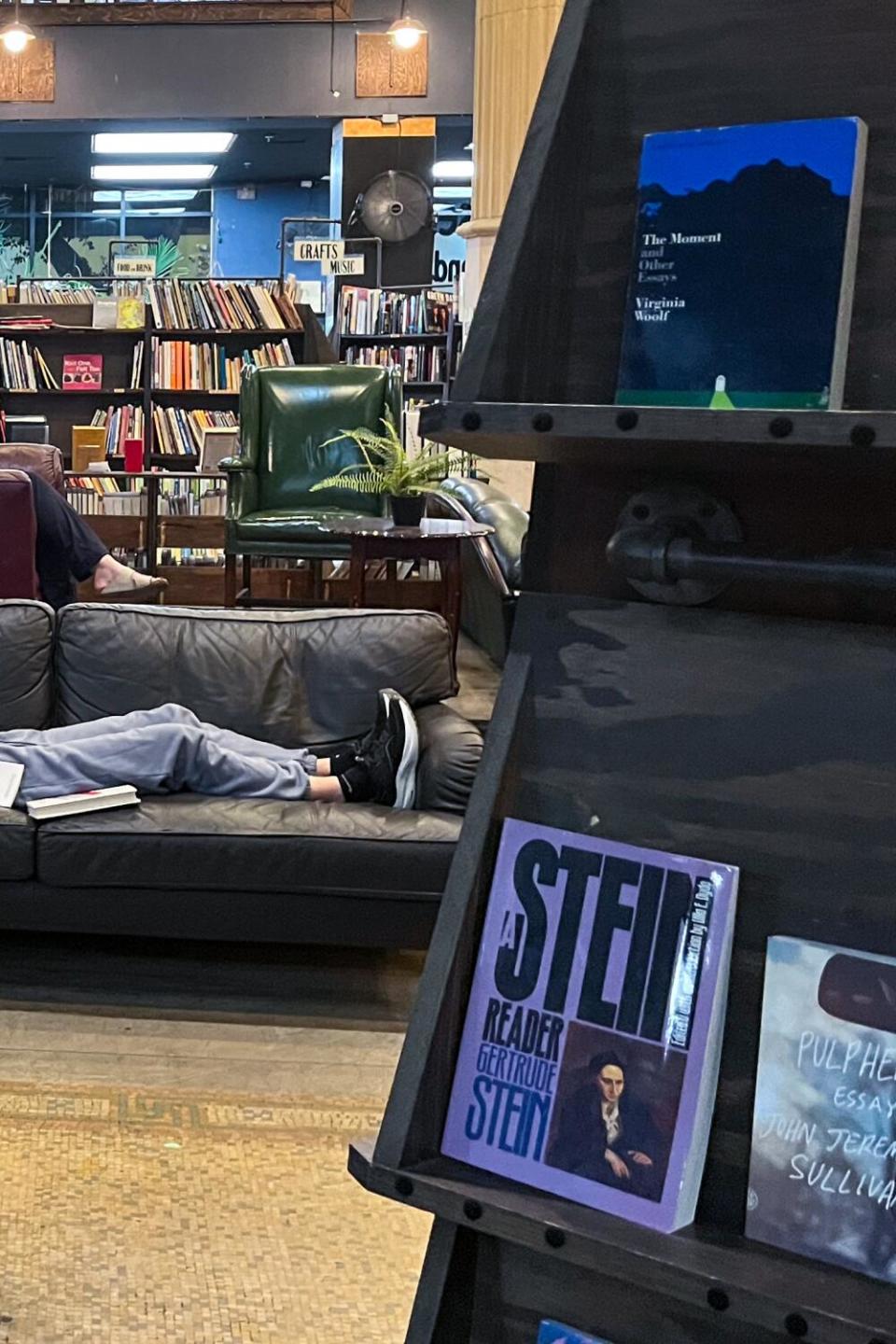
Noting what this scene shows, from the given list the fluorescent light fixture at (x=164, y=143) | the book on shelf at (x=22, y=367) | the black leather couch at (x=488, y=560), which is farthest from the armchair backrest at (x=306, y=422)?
the fluorescent light fixture at (x=164, y=143)

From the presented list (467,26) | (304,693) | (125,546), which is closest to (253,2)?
(467,26)

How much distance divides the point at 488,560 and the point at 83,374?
5418mm

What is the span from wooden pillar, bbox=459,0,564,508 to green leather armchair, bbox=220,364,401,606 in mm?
657

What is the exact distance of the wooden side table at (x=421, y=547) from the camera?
194 inches

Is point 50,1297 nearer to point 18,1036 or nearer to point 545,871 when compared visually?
point 18,1036

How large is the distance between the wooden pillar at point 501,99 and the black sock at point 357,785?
355cm

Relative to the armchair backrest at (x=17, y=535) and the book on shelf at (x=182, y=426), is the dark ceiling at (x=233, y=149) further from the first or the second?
the armchair backrest at (x=17, y=535)

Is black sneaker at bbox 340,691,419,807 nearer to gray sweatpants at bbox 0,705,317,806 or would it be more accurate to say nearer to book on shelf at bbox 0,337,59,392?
gray sweatpants at bbox 0,705,317,806

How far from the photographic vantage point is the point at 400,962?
3.36 meters

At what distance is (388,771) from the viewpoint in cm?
326

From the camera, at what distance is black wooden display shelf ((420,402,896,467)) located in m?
0.83

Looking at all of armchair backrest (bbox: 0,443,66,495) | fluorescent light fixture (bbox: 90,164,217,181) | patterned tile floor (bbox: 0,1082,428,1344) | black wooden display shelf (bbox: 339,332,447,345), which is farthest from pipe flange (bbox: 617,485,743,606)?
fluorescent light fixture (bbox: 90,164,217,181)

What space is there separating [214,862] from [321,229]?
11.8 metres

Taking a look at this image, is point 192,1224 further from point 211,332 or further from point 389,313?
point 389,313
